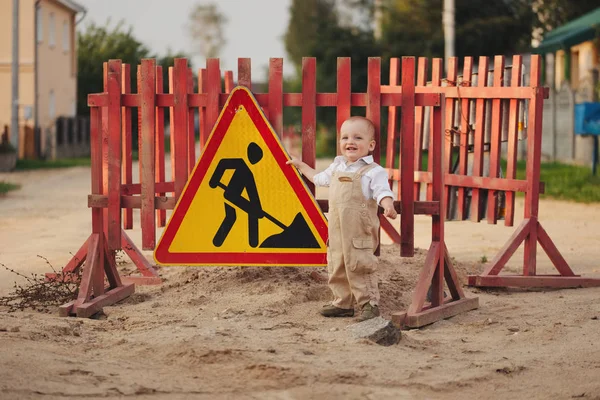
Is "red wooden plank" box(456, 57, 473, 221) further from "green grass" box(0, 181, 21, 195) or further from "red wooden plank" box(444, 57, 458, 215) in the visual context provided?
"green grass" box(0, 181, 21, 195)

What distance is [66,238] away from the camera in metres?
12.9

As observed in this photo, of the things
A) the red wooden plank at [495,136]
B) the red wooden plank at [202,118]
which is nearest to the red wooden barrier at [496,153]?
the red wooden plank at [495,136]

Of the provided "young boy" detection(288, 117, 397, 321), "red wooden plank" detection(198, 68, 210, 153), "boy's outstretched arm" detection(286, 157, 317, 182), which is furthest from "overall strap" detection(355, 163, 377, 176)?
"red wooden plank" detection(198, 68, 210, 153)

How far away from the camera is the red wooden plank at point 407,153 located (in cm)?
765

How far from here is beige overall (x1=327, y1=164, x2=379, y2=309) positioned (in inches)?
287

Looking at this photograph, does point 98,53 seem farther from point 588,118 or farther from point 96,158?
point 96,158

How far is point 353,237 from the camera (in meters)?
7.31

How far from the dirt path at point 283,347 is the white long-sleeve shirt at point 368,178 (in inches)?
32.9

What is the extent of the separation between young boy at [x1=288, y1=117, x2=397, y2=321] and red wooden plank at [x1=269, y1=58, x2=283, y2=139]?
35 centimetres

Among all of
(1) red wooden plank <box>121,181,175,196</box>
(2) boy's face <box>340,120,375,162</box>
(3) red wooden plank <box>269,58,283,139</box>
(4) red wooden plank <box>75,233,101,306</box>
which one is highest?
(3) red wooden plank <box>269,58,283,139</box>

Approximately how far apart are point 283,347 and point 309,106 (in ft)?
6.35

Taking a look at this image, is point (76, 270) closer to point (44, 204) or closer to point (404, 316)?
point (404, 316)

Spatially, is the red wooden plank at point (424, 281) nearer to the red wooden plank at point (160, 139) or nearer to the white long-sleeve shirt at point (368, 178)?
the white long-sleeve shirt at point (368, 178)

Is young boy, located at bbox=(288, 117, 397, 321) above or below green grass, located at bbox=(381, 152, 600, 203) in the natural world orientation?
above
